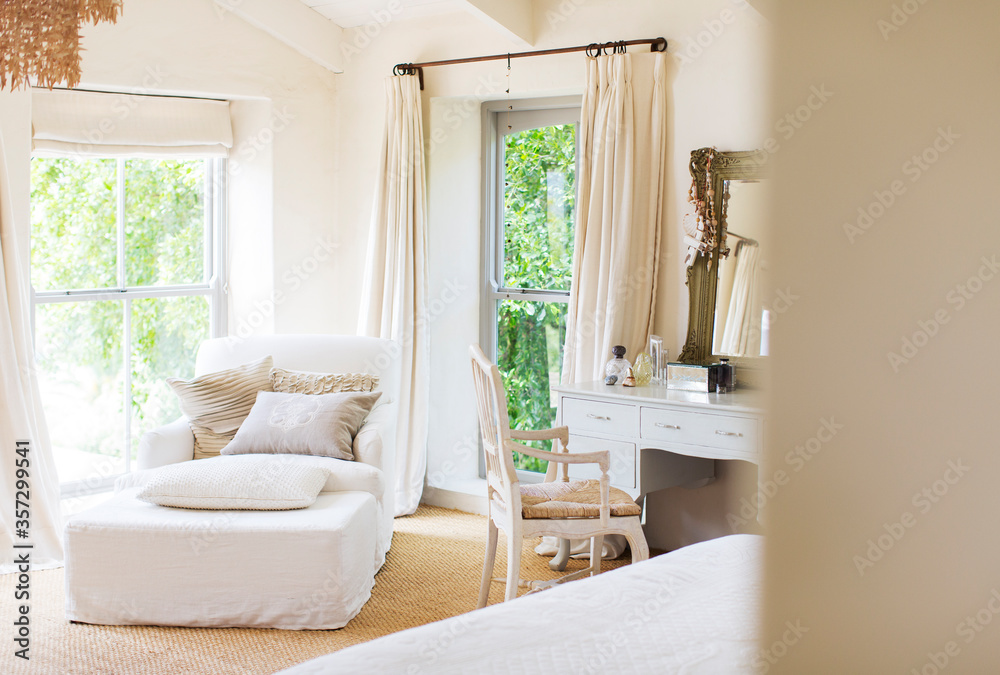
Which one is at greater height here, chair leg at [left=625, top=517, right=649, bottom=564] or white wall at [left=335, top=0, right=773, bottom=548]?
white wall at [left=335, top=0, right=773, bottom=548]

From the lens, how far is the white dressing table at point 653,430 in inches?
118

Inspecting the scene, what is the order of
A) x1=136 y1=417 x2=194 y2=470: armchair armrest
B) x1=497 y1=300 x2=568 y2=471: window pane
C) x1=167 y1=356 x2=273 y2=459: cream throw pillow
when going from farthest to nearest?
x1=497 y1=300 x2=568 y2=471: window pane → x1=167 y1=356 x2=273 y2=459: cream throw pillow → x1=136 y1=417 x2=194 y2=470: armchair armrest

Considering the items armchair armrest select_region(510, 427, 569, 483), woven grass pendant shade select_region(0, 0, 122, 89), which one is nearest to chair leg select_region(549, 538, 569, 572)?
armchair armrest select_region(510, 427, 569, 483)

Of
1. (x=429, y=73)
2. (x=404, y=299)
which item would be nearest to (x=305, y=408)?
(x=404, y=299)

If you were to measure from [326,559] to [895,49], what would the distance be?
2.75m

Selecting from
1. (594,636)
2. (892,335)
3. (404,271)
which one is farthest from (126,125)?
(892,335)

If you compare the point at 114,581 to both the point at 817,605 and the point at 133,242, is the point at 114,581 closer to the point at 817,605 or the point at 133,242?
the point at 133,242

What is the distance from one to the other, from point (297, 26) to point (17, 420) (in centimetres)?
225

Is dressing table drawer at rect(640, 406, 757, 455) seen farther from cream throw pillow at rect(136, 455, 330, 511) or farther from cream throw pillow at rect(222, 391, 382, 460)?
cream throw pillow at rect(136, 455, 330, 511)

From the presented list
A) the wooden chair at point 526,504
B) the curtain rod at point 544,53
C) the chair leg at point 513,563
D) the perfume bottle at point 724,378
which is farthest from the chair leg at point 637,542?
the curtain rod at point 544,53

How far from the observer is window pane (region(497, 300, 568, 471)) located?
4.32 metres

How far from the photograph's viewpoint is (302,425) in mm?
3287

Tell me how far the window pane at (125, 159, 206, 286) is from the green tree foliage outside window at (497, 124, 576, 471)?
1.60 m

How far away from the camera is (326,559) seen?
109 inches
